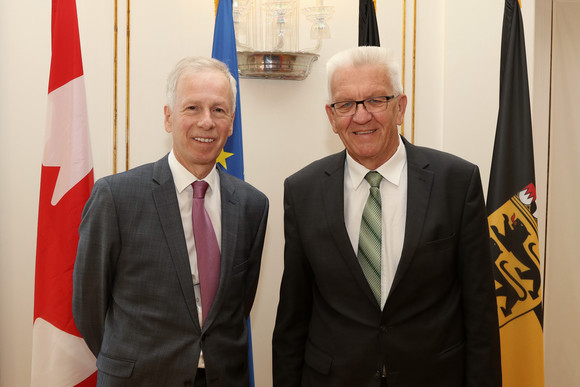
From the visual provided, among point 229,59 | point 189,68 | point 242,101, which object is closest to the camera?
point 189,68

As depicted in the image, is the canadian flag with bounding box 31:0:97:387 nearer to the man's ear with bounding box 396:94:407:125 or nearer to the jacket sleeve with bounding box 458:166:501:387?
the man's ear with bounding box 396:94:407:125

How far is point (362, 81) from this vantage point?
1.91 m

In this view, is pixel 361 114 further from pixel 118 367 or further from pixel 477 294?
pixel 118 367

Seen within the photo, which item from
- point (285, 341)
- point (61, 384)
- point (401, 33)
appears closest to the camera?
point (285, 341)

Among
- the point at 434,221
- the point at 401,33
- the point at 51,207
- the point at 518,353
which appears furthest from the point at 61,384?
the point at 401,33

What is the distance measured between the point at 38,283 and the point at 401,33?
8.39ft

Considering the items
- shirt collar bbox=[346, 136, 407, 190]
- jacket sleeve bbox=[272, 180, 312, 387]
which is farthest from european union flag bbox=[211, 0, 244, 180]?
shirt collar bbox=[346, 136, 407, 190]

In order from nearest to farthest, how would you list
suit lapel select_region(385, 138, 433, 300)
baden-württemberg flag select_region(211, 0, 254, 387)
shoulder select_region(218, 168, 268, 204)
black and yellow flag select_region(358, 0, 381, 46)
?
suit lapel select_region(385, 138, 433, 300) → shoulder select_region(218, 168, 268, 204) → baden-württemberg flag select_region(211, 0, 254, 387) → black and yellow flag select_region(358, 0, 381, 46)

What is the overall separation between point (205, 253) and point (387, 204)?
660 mm

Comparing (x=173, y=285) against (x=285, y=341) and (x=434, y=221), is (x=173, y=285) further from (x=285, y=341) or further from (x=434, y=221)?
(x=434, y=221)

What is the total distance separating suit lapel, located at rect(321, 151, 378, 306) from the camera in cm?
184

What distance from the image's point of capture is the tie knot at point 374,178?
1.94m

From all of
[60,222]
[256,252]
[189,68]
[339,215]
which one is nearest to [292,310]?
[256,252]

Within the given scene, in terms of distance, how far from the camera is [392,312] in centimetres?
183
